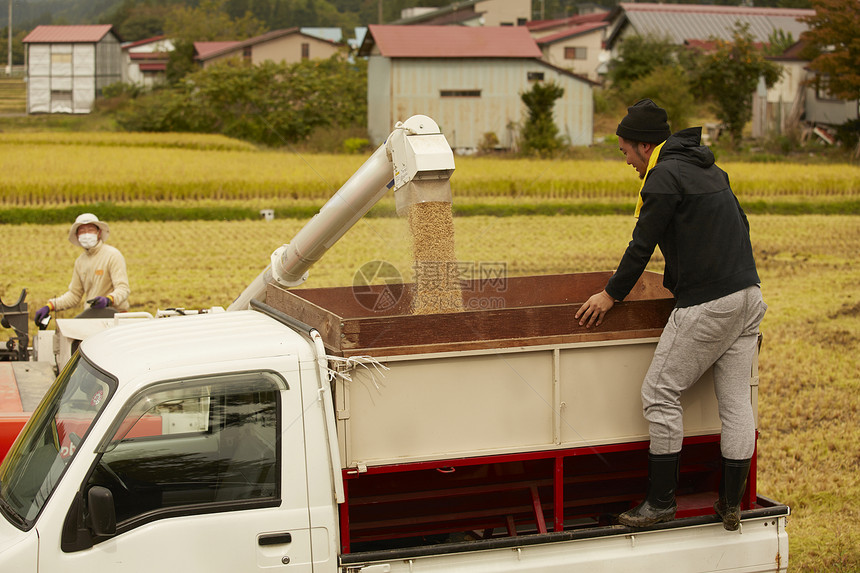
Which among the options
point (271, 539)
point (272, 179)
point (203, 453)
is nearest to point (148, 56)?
point (272, 179)

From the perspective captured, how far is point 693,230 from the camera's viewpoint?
407 centimetres

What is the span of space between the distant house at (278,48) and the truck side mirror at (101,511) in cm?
5918

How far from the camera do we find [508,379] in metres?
3.97

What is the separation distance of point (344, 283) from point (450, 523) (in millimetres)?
10699

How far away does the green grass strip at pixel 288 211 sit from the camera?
824 inches

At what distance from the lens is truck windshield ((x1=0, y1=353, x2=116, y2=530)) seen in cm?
359

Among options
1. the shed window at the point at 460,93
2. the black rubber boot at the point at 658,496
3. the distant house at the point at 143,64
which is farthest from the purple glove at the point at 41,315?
the distant house at the point at 143,64

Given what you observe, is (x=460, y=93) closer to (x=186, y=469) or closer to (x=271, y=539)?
(x=186, y=469)

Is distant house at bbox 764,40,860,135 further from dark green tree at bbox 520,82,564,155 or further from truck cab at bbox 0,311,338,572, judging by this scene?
truck cab at bbox 0,311,338,572

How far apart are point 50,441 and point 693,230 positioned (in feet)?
9.36

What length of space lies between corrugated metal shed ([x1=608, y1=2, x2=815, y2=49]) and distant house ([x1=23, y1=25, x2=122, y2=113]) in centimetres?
3731

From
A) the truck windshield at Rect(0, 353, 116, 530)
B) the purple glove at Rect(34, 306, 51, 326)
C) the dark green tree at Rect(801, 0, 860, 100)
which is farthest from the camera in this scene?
the dark green tree at Rect(801, 0, 860, 100)

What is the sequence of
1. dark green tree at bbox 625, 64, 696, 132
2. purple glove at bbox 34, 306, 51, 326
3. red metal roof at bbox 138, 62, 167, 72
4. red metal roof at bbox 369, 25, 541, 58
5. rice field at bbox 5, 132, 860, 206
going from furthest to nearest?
red metal roof at bbox 138, 62, 167, 72
red metal roof at bbox 369, 25, 541, 58
dark green tree at bbox 625, 64, 696, 132
rice field at bbox 5, 132, 860, 206
purple glove at bbox 34, 306, 51, 326

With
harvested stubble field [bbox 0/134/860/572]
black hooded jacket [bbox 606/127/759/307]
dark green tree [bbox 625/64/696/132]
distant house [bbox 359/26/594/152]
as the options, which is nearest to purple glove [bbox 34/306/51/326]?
harvested stubble field [bbox 0/134/860/572]
